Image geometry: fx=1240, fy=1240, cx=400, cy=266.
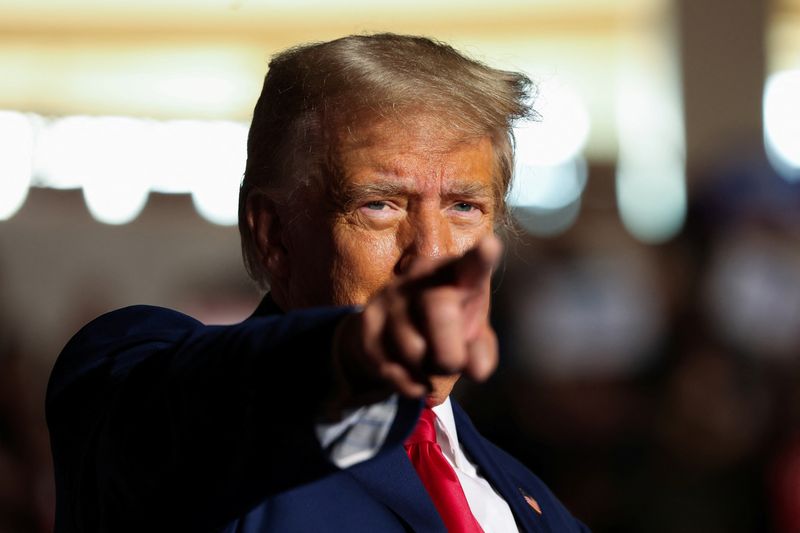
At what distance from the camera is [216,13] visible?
329 inches

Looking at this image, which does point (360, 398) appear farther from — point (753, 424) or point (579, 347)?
point (579, 347)

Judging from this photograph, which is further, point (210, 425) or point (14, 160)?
point (14, 160)

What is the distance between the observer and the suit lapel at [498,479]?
5.61 feet

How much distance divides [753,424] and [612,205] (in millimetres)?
3785

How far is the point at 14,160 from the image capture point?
7648 mm

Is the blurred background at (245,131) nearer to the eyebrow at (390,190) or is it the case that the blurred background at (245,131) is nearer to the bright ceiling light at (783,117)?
the bright ceiling light at (783,117)

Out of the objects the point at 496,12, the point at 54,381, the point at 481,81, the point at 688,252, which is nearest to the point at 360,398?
the point at 54,381

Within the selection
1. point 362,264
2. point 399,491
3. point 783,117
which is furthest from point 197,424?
point 783,117

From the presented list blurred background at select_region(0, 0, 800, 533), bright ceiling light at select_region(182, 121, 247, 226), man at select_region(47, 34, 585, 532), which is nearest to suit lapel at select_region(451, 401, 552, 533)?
man at select_region(47, 34, 585, 532)

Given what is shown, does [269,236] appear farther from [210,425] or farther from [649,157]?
[649,157]

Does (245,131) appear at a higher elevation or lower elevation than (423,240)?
lower

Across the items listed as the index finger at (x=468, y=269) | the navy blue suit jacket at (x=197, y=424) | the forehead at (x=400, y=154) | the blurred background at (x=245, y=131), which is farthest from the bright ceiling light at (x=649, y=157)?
the index finger at (x=468, y=269)

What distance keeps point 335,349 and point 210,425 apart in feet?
0.48

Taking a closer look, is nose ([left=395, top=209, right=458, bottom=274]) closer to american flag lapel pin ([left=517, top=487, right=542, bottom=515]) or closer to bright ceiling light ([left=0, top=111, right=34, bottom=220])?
american flag lapel pin ([left=517, top=487, right=542, bottom=515])
